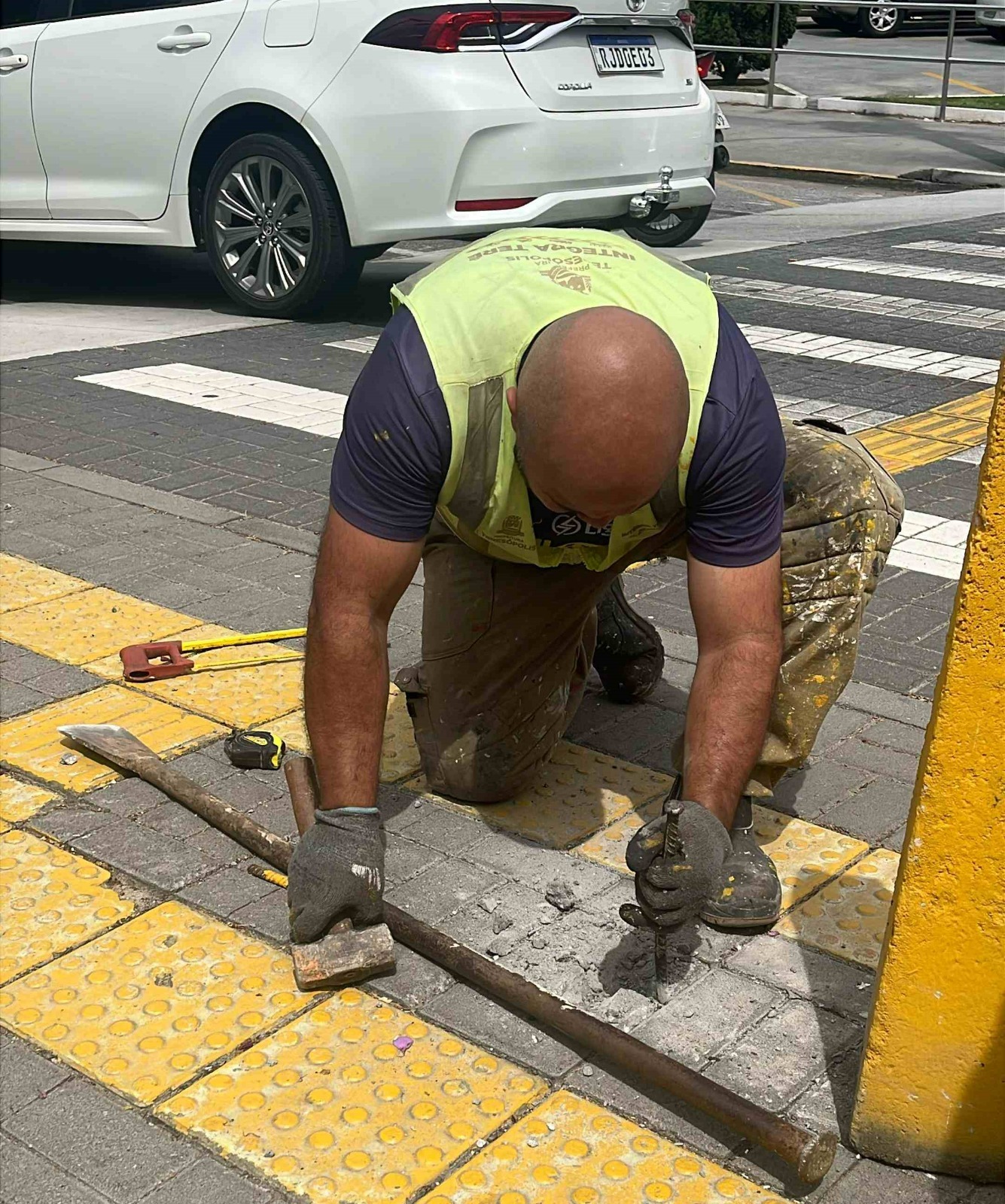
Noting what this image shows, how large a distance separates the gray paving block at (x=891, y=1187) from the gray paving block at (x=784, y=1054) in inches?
6.5

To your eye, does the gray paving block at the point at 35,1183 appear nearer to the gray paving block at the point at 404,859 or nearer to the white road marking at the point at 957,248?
the gray paving block at the point at 404,859

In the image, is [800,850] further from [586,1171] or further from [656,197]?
[656,197]

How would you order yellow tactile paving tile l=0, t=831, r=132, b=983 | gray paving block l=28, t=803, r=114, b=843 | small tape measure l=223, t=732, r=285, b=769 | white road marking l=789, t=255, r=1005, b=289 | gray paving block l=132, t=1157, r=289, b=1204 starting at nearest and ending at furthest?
1. gray paving block l=132, t=1157, r=289, b=1204
2. yellow tactile paving tile l=0, t=831, r=132, b=983
3. gray paving block l=28, t=803, r=114, b=843
4. small tape measure l=223, t=732, r=285, b=769
5. white road marking l=789, t=255, r=1005, b=289

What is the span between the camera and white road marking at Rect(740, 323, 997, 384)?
696 cm

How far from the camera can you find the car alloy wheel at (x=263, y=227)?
Answer: 24.6 feet

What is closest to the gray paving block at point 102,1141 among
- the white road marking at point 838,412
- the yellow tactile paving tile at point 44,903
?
the yellow tactile paving tile at point 44,903

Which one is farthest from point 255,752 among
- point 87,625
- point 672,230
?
point 672,230

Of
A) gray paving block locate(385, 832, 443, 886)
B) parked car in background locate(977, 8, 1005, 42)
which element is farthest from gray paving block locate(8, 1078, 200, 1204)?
parked car in background locate(977, 8, 1005, 42)

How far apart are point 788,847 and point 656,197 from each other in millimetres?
5592

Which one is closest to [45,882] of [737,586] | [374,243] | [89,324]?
[737,586]

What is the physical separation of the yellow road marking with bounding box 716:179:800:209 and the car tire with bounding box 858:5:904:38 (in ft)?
44.4

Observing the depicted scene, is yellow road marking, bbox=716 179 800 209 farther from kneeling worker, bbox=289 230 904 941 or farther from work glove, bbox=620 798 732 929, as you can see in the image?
work glove, bbox=620 798 732 929

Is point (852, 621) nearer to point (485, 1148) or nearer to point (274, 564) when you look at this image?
point (485, 1148)

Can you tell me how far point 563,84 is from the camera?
7227 mm
